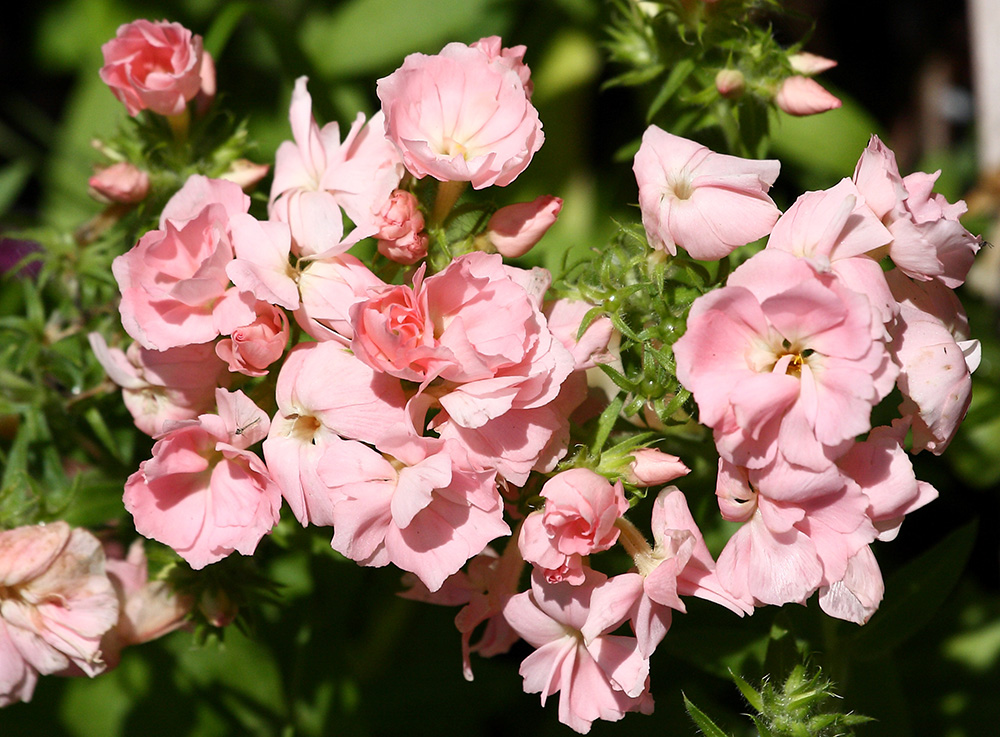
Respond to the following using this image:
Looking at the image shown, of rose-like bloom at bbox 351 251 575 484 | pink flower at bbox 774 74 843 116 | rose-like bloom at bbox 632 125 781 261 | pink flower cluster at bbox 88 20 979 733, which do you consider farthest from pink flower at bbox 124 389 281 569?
pink flower at bbox 774 74 843 116

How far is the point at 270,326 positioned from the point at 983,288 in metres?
2.24

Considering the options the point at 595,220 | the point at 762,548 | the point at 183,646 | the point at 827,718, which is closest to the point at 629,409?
the point at 762,548

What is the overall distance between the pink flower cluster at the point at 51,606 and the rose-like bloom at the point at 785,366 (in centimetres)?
94

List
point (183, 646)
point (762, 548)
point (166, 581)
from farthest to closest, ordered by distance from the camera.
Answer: point (183, 646) → point (166, 581) → point (762, 548)

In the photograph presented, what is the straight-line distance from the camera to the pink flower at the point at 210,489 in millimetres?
1203

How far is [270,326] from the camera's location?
49.1 inches

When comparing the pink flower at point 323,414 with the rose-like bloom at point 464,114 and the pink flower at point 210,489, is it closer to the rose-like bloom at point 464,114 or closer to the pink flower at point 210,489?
the pink flower at point 210,489

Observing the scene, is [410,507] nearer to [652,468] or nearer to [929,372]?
[652,468]

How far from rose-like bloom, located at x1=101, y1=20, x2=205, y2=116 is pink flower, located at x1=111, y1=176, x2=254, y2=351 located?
0.30 m

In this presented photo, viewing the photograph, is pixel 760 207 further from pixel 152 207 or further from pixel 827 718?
pixel 152 207

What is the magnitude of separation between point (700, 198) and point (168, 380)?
0.76 metres

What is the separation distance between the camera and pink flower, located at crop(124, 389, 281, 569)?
120 centimetres

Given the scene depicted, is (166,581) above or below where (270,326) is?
below

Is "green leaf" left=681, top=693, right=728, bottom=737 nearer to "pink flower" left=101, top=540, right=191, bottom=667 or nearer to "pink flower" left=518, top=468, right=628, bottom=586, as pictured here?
"pink flower" left=518, top=468, right=628, bottom=586
